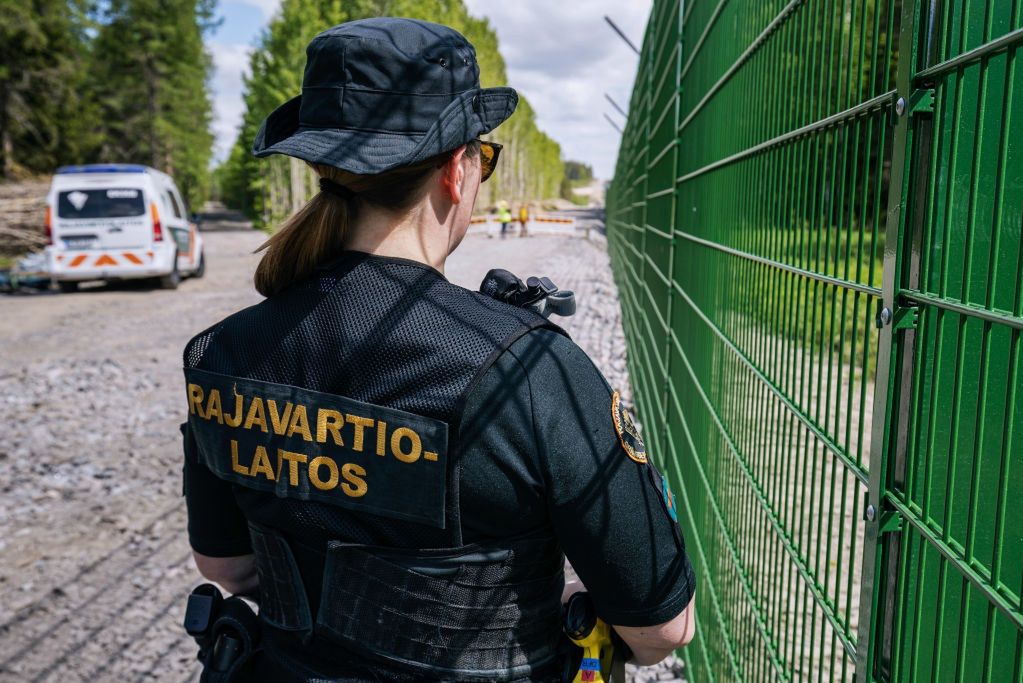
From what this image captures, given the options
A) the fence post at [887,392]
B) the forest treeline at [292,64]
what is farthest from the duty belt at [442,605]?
the forest treeline at [292,64]

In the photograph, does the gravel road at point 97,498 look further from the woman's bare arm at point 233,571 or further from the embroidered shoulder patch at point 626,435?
the embroidered shoulder patch at point 626,435

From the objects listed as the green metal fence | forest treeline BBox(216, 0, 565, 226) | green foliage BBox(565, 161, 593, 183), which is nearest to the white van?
forest treeline BBox(216, 0, 565, 226)

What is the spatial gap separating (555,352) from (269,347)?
522 mm

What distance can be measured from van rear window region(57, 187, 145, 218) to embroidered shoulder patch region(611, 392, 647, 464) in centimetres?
1568

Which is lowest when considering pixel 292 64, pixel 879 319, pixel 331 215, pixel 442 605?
pixel 442 605

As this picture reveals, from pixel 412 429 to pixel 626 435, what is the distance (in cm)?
35

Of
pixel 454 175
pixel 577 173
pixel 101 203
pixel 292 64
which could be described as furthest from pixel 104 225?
pixel 577 173

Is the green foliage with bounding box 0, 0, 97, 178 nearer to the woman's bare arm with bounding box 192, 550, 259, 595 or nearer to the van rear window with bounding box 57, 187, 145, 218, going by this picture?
the van rear window with bounding box 57, 187, 145, 218

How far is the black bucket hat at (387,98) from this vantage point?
147cm

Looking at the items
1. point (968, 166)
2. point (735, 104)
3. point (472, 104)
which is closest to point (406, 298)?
point (472, 104)

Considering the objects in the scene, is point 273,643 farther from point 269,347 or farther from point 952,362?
point 952,362

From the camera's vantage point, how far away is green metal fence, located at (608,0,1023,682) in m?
0.84

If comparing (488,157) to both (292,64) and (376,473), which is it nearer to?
(376,473)

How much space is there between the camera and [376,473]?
4.81 ft
